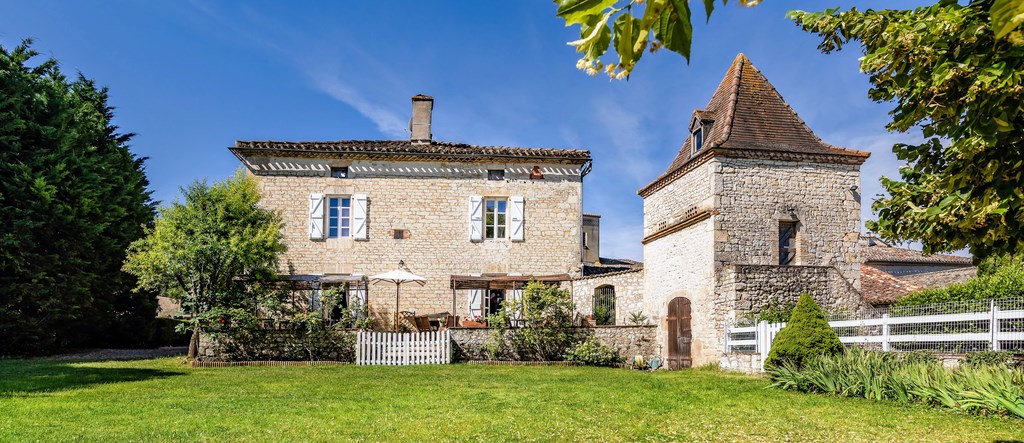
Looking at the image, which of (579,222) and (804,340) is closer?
(804,340)

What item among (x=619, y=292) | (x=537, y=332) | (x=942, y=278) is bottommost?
(x=537, y=332)

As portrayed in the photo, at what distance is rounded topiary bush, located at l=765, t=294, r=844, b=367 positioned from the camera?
10336 mm

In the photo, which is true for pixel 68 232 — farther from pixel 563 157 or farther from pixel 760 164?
pixel 760 164

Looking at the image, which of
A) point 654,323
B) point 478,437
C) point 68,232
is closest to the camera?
point 478,437

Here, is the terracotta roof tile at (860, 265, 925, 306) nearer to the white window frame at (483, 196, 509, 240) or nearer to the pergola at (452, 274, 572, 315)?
the pergola at (452, 274, 572, 315)

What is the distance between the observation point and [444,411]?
791 cm

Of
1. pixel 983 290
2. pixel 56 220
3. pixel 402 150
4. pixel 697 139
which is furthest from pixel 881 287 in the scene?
pixel 56 220

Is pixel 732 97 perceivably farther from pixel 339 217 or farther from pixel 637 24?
pixel 637 24

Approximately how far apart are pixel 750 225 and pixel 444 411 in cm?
964

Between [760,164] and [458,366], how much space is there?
8203 mm

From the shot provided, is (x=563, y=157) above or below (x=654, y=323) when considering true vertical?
above

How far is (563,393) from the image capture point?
31.7 feet

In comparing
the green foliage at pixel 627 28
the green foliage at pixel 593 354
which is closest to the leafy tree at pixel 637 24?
the green foliage at pixel 627 28

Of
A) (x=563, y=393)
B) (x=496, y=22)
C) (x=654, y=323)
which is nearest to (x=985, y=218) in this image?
(x=496, y=22)
